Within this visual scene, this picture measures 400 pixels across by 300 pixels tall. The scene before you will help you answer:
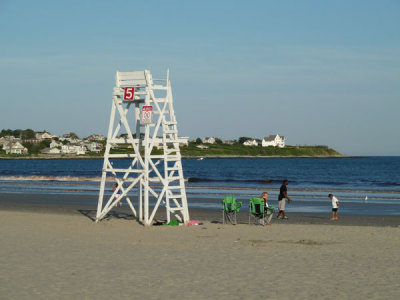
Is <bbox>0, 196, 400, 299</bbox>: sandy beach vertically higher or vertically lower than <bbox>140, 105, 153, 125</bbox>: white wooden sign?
lower

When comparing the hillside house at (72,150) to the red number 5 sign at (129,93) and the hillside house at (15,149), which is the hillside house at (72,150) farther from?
the red number 5 sign at (129,93)

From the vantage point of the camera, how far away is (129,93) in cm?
1717

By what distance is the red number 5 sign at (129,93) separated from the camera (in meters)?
17.1

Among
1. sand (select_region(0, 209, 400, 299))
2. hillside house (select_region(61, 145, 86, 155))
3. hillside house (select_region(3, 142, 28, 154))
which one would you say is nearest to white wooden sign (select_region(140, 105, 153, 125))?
sand (select_region(0, 209, 400, 299))

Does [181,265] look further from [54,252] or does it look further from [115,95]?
[115,95]

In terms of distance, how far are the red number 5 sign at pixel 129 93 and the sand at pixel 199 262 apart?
397 cm

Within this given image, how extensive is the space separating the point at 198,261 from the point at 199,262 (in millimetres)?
104

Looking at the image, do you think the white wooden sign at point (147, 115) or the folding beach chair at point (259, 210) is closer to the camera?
the white wooden sign at point (147, 115)

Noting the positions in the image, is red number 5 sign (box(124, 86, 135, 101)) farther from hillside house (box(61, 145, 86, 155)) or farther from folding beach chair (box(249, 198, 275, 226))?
hillside house (box(61, 145, 86, 155))

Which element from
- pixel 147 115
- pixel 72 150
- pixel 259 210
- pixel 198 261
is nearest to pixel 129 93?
pixel 147 115

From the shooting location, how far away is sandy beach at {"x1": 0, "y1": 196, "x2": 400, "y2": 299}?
8.84 metres

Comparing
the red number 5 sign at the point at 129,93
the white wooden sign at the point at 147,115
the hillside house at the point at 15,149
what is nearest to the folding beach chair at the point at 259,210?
the white wooden sign at the point at 147,115

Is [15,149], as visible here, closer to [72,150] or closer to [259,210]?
[72,150]

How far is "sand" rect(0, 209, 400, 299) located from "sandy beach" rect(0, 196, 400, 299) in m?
0.02
